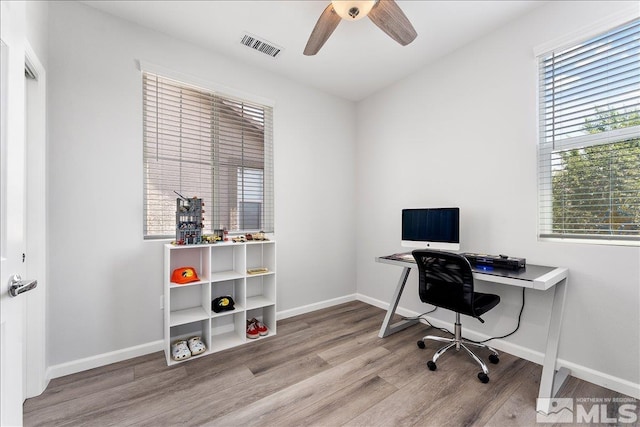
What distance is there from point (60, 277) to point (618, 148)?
4.04 meters

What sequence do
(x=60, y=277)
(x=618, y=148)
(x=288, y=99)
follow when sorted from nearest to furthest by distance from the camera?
(x=618, y=148)
(x=60, y=277)
(x=288, y=99)

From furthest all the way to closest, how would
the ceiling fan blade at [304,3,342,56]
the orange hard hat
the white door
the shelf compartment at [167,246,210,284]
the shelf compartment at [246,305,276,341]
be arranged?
the shelf compartment at [246,305,276,341] < the shelf compartment at [167,246,210,284] < the orange hard hat < the ceiling fan blade at [304,3,342,56] < the white door

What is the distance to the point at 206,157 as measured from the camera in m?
2.73

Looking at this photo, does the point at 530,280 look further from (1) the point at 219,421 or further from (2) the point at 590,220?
(1) the point at 219,421

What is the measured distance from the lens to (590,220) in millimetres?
1990

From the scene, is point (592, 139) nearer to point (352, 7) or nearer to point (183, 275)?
point (352, 7)

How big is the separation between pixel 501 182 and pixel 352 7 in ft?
6.04

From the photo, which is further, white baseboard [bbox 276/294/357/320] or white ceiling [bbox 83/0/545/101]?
white baseboard [bbox 276/294/357/320]

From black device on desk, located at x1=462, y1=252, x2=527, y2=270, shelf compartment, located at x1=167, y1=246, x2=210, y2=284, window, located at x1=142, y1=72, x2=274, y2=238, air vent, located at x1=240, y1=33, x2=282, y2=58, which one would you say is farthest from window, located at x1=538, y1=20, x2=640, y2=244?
shelf compartment, located at x1=167, y1=246, x2=210, y2=284

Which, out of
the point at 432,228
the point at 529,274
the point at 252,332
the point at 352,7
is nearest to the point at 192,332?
the point at 252,332

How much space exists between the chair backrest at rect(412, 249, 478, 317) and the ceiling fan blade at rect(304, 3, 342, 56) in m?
1.80

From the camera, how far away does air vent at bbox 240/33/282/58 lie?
2537 mm

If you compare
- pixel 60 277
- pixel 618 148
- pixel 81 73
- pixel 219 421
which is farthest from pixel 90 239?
pixel 618 148

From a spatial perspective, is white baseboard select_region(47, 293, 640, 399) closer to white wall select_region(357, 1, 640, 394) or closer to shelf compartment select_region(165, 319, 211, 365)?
white wall select_region(357, 1, 640, 394)
